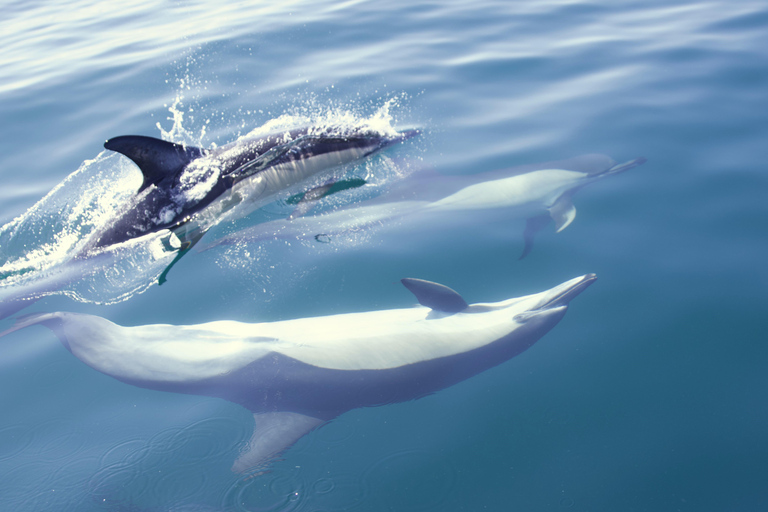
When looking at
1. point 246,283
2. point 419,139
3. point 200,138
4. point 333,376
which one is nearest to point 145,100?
point 200,138

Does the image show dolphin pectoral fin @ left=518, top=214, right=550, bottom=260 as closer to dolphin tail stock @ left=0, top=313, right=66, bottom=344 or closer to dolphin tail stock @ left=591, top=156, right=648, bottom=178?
dolphin tail stock @ left=591, top=156, right=648, bottom=178

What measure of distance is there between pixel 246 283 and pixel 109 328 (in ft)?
3.99

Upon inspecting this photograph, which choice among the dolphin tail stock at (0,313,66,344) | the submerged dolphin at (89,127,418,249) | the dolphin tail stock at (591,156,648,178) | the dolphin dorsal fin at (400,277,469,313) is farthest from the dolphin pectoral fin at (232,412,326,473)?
the dolphin tail stock at (591,156,648,178)

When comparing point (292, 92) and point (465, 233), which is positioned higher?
point (292, 92)

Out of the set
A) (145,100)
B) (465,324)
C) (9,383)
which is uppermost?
(145,100)

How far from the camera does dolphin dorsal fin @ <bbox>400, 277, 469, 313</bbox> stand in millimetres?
4809

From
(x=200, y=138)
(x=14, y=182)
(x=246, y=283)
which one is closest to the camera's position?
(x=246, y=283)

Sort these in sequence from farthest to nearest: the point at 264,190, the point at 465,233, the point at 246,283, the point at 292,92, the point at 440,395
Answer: the point at 292,92
the point at 264,190
the point at 465,233
the point at 246,283
the point at 440,395

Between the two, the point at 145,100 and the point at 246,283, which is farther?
the point at 145,100

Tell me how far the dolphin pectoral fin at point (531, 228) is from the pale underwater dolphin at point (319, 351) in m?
0.79

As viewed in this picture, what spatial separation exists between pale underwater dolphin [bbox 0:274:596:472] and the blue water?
A: 0.44 feet

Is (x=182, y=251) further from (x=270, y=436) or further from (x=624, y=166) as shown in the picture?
(x=624, y=166)

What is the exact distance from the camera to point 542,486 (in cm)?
347

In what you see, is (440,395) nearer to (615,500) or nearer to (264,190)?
(615,500)
